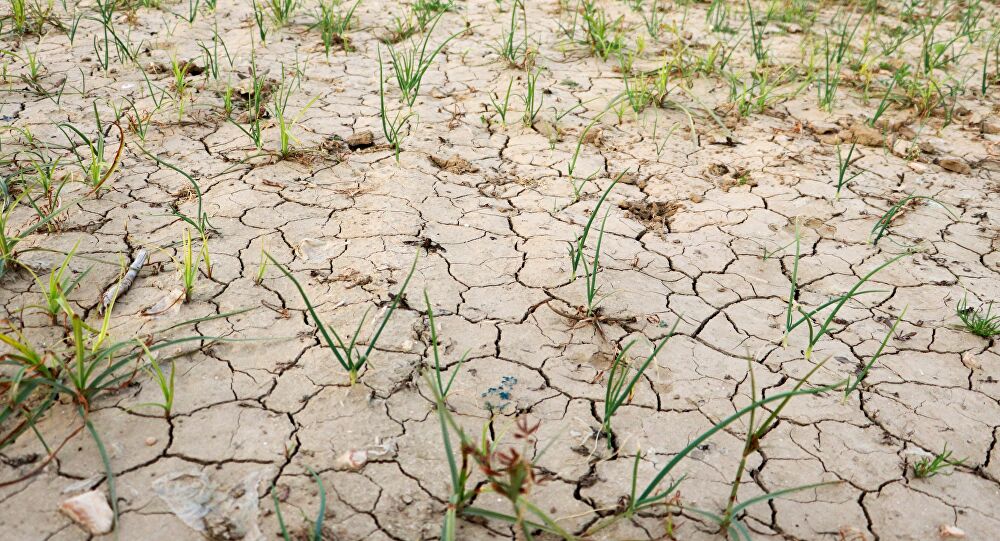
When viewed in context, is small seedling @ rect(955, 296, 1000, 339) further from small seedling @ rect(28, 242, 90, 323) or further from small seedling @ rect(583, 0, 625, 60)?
small seedling @ rect(28, 242, 90, 323)

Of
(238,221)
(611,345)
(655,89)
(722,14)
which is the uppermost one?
(722,14)

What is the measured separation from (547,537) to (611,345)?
76cm

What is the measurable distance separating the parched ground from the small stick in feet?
0.10

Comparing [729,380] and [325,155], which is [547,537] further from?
[325,155]

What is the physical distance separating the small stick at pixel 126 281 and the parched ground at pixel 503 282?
1.3 inches

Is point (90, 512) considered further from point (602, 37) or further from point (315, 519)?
point (602, 37)

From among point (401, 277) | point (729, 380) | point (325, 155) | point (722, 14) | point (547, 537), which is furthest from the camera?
point (722, 14)

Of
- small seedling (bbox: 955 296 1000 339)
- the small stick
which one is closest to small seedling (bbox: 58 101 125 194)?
the small stick

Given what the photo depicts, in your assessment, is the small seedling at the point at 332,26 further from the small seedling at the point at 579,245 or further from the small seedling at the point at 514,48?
the small seedling at the point at 579,245

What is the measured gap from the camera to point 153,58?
4.16m

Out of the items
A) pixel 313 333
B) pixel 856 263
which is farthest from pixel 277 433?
pixel 856 263

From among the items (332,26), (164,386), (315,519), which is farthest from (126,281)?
(332,26)

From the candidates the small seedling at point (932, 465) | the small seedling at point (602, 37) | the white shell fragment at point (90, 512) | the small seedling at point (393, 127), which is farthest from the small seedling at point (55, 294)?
the small seedling at point (602, 37)

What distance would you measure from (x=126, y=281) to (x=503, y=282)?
121 centimetres
